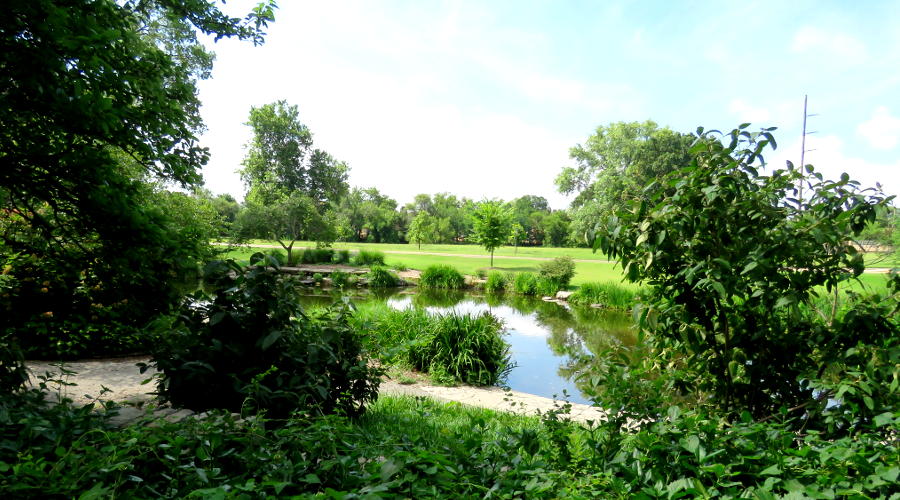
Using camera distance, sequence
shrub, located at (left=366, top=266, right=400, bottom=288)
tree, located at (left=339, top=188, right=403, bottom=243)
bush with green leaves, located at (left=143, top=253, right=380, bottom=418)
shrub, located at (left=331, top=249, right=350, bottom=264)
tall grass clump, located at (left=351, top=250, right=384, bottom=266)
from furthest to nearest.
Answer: tree, located at (left=339, top=188, right=403, bottom=243), shrub, located at (left=331, top=249, right=350, bottom=264), tall grass clump, located at (left=351, top=250, right=384, bottom=266), shrub, located at (left=366, top=266, right=400, bottom=288), bush with green leaves, located at (left=143, top=253, right=380, bottom=418)

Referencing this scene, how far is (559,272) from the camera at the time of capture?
19234mm

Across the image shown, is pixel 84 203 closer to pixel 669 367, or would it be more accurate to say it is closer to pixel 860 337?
pixel 669 367

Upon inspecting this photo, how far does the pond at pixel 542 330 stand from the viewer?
296 inches

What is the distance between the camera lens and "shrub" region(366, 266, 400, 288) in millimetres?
20500

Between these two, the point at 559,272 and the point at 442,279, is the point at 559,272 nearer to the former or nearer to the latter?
the point at 559,272

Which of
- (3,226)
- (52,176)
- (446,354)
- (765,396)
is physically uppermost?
(52,176)

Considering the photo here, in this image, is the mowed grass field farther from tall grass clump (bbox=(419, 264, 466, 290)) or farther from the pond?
tall grass clump (bbox=(419, 264, 466, 290))

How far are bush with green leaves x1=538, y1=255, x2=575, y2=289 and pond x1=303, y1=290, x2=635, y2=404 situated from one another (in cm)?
164

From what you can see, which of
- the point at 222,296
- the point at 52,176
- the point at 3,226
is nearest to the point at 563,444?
the point at 222,296

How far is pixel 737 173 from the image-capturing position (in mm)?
2613

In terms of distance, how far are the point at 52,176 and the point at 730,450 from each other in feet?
12.9

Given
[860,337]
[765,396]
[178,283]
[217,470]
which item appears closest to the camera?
[217,470]

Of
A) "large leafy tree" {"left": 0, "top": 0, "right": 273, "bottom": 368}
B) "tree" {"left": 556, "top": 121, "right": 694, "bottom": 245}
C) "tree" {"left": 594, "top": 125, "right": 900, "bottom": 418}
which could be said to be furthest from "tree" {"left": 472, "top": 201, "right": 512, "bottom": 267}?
"tree" {"left": 594, "top": 125, "right": 900, "bottom": 418}

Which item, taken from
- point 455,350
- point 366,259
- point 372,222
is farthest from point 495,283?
point 372,222
